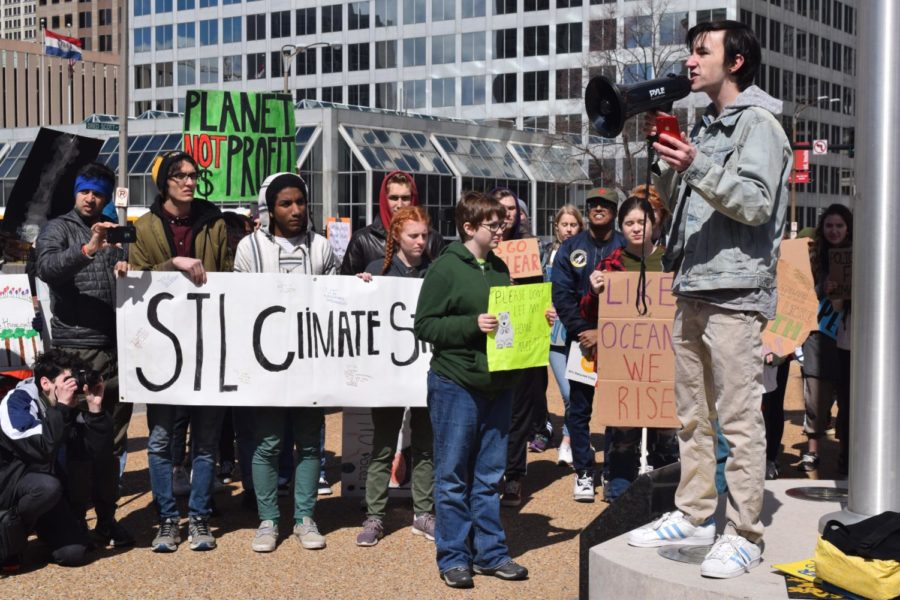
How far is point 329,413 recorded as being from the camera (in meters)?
12.6

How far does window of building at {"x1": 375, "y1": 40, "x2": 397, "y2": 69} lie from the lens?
292 ft

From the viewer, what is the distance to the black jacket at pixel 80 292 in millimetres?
7484

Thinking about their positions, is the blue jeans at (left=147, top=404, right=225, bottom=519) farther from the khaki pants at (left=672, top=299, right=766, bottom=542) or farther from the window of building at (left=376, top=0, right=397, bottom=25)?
the window of building at (left=376, top=0, right=397, bottom=25)

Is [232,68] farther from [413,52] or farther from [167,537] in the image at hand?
[167,537]

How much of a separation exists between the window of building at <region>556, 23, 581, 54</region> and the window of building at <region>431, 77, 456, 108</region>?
7.92 meters

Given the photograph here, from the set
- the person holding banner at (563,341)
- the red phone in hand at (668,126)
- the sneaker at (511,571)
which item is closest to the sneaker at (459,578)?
the sneaker at (511,571)

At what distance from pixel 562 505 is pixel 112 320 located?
3.19m

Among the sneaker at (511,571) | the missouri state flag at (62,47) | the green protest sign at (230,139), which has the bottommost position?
the sneaker at (511,571)

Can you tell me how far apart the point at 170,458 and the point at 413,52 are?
8309cm

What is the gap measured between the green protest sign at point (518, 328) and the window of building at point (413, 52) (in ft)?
271

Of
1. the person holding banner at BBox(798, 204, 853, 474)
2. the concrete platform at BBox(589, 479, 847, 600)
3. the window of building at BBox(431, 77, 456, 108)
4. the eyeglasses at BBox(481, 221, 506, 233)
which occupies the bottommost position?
the concrete platform at BBox(589, 479, 847, 600)

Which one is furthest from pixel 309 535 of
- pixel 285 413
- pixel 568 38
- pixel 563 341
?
pixel 568 38

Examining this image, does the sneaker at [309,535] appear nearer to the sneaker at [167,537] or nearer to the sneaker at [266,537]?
the sneaker at [266,537]

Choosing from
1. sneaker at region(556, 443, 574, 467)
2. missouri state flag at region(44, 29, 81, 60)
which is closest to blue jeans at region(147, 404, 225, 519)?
sneaker at region(556, 443, 574, 467)
